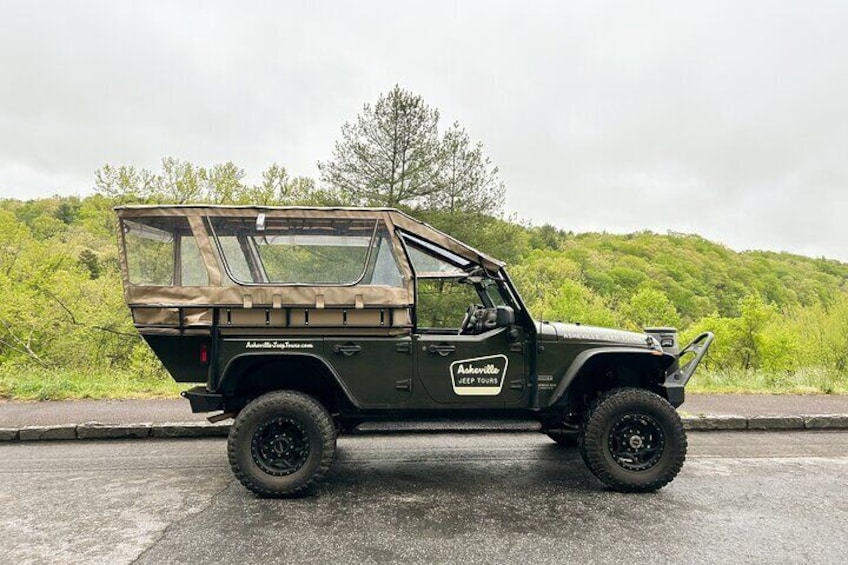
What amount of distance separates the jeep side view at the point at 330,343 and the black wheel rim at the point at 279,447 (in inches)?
0.4

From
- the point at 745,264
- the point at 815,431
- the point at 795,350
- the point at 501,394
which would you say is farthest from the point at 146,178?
the point at 745,264

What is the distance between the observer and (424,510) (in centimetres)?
388

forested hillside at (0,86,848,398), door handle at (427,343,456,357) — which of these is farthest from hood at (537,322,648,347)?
forested hillside at (0,86,848,398)

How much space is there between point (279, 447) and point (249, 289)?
1275mm

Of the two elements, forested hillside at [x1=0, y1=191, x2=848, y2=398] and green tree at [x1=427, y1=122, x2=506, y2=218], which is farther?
green tree at [x1=427, y1=122, x2=506, y2=218]

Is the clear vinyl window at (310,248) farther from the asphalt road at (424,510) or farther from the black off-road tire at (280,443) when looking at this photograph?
the asphalt road at (424,510)

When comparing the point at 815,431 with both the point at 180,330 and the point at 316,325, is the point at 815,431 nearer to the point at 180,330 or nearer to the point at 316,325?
the point at 316,325

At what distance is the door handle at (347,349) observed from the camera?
13.9ft

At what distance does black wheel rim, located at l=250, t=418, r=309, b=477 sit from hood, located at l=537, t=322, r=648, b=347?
84.4 inches

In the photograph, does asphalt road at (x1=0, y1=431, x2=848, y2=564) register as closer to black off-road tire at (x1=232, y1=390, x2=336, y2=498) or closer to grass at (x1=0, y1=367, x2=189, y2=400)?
black off-road tire at (x1=232, y1=390, x2=336, y2=498)

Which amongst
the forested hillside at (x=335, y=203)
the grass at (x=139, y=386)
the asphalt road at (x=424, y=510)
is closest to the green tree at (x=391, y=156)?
the forested hillside at (x=335, y=203)

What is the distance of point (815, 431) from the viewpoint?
21.5ft

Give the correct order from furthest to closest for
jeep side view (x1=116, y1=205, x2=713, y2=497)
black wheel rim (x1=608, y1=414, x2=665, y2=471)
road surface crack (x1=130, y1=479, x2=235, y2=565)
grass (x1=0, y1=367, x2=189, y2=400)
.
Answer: grass (x1=0, y1=367, x2=189, y2=400) → black wheel rim (x1=608, y1=414, x2=665, y2=471) → jeep side view (x1=116, y1=205, x2=713, y2=497) → road surface crack (x1=130, y1=479, x2=235, y2=565)

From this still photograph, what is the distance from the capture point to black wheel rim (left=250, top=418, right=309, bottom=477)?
4.14m
